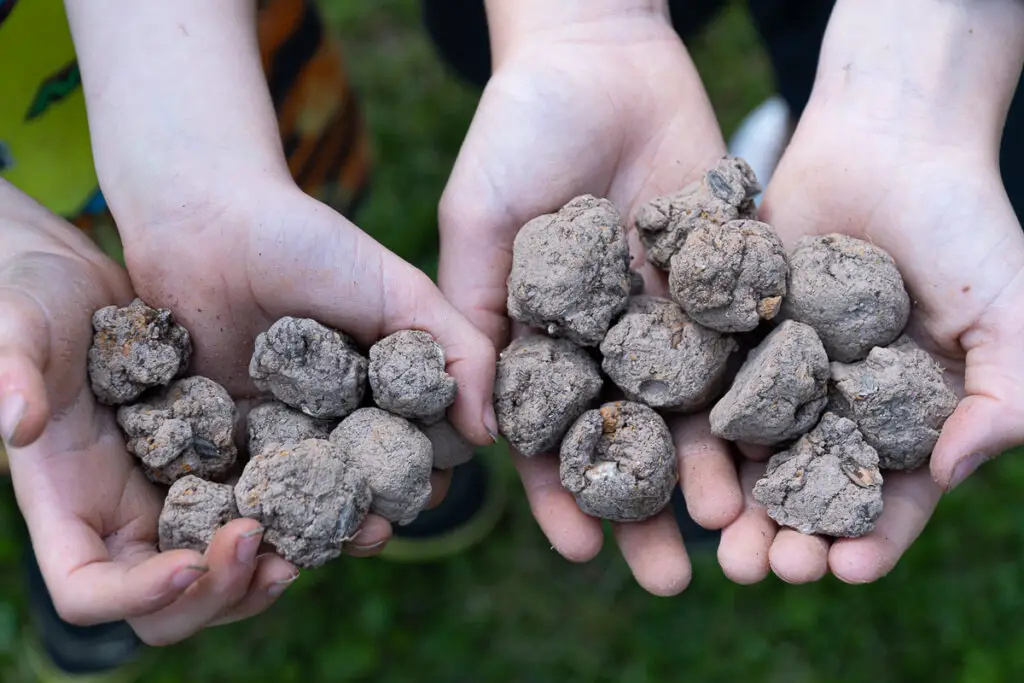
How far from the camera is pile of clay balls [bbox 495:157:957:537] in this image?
188 centimetres

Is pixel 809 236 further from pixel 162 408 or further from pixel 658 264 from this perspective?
pixel 162 408

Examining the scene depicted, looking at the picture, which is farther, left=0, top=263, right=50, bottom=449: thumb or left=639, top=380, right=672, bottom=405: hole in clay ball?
left=639, top=380, right=672, bottom=405: hole in clay ball

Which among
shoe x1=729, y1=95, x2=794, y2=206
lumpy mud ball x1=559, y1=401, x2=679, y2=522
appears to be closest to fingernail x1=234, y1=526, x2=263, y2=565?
lumpy mud ball x1=559, y1=401, x2=679, y2=522

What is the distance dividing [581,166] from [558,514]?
829 mm

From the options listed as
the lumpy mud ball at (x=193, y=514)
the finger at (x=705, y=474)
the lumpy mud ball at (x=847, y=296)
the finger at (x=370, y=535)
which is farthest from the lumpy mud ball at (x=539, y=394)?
the lumpy mud ball at (x=193, y=514)

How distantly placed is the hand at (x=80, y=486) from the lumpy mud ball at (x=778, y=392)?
97 centimetres

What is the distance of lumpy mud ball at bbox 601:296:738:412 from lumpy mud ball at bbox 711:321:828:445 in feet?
0.25

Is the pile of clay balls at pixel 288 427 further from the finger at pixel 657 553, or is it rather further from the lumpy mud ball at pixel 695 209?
the lumpy mud ball at pixel 695 209

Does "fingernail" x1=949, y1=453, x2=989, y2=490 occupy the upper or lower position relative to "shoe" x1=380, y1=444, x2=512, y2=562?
upper

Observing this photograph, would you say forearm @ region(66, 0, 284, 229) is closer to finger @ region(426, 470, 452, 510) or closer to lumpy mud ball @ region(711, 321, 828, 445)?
finger @ region(426, 470, 452, 510)

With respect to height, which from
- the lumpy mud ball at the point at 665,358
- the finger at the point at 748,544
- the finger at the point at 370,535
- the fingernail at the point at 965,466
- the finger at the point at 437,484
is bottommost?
the finger at the point at 437,484

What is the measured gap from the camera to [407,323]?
1978mm

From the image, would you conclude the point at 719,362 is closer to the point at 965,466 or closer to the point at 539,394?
the point at 539,394

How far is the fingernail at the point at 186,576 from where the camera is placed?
4.82ft
